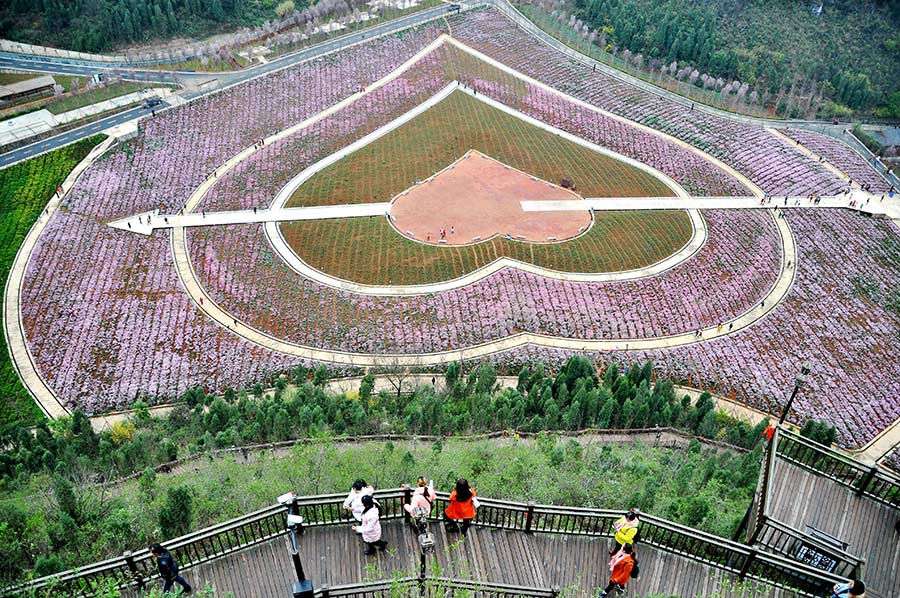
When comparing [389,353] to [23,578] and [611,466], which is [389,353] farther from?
[23,578]

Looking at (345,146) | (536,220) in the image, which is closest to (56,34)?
(345,146)

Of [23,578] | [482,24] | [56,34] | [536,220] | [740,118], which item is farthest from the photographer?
[482,24]

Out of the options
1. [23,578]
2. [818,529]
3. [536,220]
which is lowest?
[536,220]

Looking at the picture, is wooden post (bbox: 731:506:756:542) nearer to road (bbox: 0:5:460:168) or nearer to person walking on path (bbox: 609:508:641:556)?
person walking on path (bbox: 609:508:641:556)

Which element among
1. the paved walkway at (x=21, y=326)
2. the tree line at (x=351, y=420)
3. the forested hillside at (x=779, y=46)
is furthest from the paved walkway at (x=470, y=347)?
the forested hillside at (x=779, y=46)

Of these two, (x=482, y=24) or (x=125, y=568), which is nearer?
(x=125, y=568)

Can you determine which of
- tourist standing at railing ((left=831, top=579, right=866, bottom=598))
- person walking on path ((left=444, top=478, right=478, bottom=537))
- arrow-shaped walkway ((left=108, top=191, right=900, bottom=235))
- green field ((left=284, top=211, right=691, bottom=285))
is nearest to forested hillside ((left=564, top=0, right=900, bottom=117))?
arrow-shaped walkway ((left=108, top=191, right=900, bottom=235))

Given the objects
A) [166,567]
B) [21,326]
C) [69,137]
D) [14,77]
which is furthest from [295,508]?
[14,77]
